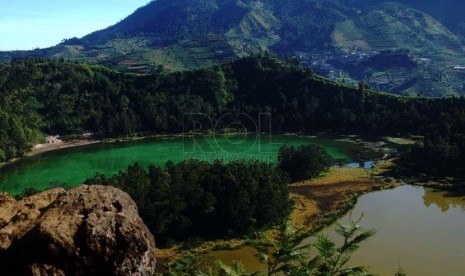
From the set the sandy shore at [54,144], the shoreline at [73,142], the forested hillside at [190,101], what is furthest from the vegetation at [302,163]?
the sandy shore at [54,144]

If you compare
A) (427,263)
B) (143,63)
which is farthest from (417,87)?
(427,263)

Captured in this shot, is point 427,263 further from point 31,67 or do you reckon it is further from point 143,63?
point 143,63

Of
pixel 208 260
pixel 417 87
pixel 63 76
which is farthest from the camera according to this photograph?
pixel 417 87

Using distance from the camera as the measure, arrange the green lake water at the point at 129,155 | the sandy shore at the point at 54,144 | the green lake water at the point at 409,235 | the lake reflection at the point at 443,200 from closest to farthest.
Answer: the green lake water at the point at 409,235
the lake reflection at the point at 443,200
the green lake water at the point at 129,155
the sandy shore at the point at 54,144

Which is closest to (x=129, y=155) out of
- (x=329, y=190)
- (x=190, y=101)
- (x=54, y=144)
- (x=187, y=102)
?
(x=54, y=144)

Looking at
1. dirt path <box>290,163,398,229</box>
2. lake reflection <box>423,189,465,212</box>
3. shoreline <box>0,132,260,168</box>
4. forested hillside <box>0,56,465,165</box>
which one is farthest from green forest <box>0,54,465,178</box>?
lake reflection <box>423,189,465,212</box>

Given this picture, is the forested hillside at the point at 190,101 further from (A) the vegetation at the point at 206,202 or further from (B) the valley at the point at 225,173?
A: (A) the vegetation at the point at 206,202
